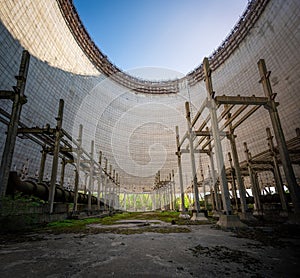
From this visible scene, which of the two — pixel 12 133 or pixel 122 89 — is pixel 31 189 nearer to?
pixel 12 133

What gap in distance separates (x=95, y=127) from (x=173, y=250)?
38526mm

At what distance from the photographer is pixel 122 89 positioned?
4800cm

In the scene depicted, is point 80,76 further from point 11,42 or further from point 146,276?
point 146,276

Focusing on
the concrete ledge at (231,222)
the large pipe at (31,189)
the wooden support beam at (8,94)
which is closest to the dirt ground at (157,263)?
the concrete ledge at (231,222)

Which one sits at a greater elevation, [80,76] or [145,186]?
[80,76]

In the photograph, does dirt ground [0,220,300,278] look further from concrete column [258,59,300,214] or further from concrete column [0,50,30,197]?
concrete column [258,59,300,214]

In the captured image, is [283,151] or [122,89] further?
[122,89]

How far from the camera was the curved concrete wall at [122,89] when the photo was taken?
20.2 meters

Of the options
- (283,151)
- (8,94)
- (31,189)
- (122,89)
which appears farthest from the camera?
(122,89)

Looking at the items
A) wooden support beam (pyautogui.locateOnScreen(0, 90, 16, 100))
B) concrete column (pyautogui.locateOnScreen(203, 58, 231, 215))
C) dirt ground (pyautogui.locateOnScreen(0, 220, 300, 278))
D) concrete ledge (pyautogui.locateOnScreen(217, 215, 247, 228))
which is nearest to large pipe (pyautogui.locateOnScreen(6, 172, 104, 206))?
wooden support beam (pyautogui.locateOnScreen(0, 90, 16, 100))

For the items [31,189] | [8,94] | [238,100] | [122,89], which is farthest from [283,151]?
[122,89]

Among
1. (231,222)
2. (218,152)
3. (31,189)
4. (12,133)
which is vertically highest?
(12,133)

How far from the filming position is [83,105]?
34656 millimetres

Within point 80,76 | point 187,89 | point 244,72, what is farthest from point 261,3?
point 80,76
